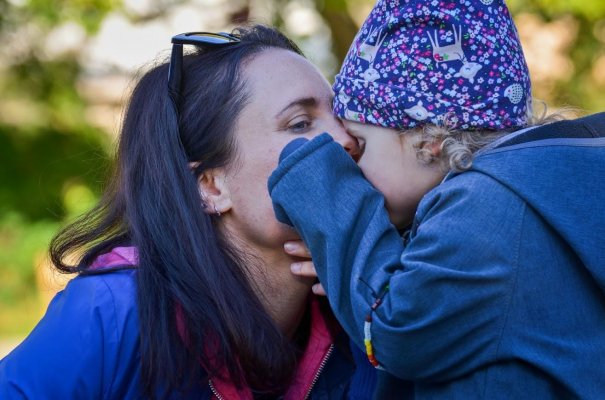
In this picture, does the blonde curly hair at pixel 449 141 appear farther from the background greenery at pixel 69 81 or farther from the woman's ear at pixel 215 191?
the background greenery at pixel 69 81

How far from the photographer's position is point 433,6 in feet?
7.15

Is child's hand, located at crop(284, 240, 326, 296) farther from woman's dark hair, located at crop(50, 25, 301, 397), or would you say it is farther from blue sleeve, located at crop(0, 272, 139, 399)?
blue sleeve, located at crop(0, 272, 139, 399)

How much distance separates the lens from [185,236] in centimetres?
256

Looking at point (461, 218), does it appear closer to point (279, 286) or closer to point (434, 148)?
point (434, 148)

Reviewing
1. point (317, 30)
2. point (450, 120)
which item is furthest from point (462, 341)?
point (317, 30)

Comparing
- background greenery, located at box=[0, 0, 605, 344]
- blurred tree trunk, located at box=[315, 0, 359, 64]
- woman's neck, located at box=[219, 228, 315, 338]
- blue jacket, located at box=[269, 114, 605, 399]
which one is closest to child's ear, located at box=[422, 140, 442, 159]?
blue jacket, located at box=[269, 114, 605, 399]

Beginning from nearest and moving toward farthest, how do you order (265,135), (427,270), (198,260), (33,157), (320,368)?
(427,270) → (198,260) → (265,135) → (320,368) → (33,157)

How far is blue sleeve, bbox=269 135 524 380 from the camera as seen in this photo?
1899mm

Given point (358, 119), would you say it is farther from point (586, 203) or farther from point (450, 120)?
point (586, 203)

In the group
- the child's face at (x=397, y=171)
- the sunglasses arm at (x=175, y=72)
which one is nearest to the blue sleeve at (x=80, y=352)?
the sunglasses arm at (x=175, y=72)

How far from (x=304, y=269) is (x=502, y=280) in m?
0.80

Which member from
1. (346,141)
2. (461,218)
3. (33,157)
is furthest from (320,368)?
(33,157)

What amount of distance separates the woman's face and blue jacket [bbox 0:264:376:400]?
1.34 ft

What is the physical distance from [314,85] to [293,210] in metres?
0.70
